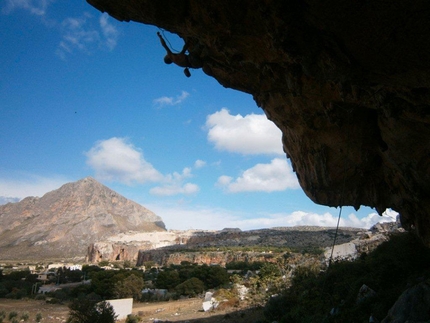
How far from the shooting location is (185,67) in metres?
7.19

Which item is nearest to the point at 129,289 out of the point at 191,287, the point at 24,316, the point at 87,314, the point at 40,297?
the point at 191,287

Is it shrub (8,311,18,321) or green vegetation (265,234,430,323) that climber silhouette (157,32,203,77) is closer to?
green vegetation (265,234,430,323)

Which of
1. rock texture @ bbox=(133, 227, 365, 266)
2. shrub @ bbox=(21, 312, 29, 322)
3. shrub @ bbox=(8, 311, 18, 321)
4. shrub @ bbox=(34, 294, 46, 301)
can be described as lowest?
shrub @ bbox=(34, 294, 46, 301)

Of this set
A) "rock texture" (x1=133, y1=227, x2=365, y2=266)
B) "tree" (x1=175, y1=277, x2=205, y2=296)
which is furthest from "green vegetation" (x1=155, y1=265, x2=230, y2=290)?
"rock texture" (x1=133, y1=227, x2=365, y2=266)

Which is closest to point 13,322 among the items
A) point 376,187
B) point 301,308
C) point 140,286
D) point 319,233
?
point 140,286

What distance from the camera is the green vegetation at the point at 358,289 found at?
1014 centimetres

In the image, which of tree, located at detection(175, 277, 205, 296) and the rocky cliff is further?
the rocky cliff

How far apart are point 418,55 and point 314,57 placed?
4.98 ft

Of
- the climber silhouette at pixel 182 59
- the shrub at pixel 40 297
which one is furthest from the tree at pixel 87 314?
the shrub at pixel 40 297

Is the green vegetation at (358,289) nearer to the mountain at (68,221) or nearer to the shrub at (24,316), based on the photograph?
the shrub at (24,316)

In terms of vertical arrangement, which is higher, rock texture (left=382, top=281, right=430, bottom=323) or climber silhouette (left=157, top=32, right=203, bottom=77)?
climber silhouette (left=157, top=32, right=203, bottom=77)

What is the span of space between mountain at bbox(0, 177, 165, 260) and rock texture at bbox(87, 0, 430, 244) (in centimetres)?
10354

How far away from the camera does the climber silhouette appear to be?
22.7 feet

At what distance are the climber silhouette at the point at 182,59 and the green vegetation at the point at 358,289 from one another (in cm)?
891
